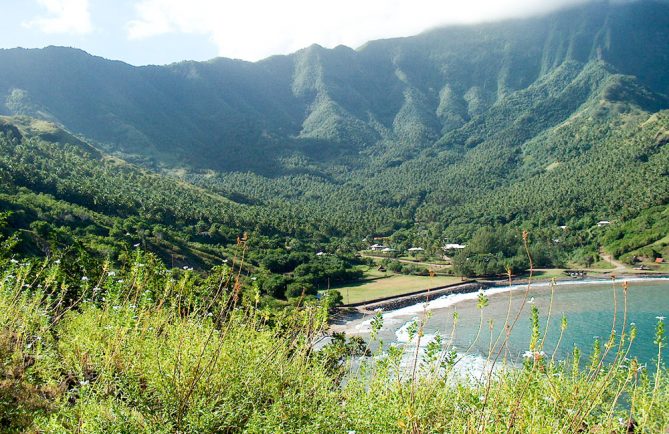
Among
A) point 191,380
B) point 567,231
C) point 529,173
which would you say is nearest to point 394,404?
point 191,380

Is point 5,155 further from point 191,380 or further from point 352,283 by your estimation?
point 191,380

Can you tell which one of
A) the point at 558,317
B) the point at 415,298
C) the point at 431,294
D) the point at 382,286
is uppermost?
the point at 558,317

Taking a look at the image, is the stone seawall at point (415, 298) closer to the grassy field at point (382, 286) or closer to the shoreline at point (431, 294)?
the shoreline at point (431, 294)

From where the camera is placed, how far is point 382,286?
70875 millimetres

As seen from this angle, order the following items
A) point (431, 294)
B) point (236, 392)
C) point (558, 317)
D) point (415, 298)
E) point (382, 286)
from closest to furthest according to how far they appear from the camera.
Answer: point (236, 392), point (558, 317), point (415, 298), point (431, 294), point (382, 286)

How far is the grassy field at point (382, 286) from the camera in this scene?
64.1m

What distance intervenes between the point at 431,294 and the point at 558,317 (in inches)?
907

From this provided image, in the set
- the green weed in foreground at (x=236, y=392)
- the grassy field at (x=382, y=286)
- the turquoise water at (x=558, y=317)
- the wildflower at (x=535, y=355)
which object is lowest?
the grassy field at (x=382, y=286)

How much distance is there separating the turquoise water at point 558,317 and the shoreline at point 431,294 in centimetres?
171

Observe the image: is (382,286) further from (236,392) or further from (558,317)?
(236,392)

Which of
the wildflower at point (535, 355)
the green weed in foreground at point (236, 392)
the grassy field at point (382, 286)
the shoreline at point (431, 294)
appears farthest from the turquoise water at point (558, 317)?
the wildflower at point (535, 355)

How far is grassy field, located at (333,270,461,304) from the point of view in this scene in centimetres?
6406

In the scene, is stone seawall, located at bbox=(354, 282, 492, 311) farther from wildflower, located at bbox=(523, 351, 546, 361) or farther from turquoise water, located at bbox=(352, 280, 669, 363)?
wildflower, located at bbox=(523, 351, 546, 361)

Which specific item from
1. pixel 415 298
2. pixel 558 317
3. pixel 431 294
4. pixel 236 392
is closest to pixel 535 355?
pixel 236 392
